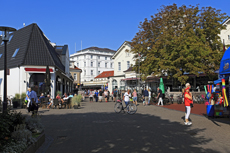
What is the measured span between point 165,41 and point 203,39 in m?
4.57

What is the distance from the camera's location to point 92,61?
359 ft

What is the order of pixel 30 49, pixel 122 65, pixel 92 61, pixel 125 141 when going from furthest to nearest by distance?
1. pixel 92 61
2. pixel 122 65
3. pixel 30 49
4. pixel 125 141

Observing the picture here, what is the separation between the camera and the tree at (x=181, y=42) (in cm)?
2853

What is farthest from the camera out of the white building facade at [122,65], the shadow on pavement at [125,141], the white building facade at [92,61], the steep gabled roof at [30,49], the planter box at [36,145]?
the white building facade at [92,61]

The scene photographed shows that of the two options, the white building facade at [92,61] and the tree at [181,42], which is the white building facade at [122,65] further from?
the white building facade at [92,61]

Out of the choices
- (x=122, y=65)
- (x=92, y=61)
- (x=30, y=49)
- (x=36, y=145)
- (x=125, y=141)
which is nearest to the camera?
(x=36, y=145)

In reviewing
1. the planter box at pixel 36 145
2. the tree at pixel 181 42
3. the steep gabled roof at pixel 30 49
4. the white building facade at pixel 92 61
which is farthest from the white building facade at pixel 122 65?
the white building facade at pixel 92 61

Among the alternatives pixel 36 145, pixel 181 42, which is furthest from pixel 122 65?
pixel 36 145

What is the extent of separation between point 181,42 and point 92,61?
82799 millimetres

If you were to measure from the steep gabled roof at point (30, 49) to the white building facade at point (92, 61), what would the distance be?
7548 centimetres

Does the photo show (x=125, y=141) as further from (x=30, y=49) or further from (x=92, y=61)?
(x=92, y=61)

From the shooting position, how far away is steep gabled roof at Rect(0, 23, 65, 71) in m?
27.3

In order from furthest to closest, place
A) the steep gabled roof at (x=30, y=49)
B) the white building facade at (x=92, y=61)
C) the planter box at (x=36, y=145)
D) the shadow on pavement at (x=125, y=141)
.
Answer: the white building facade at (x=92, y=61), the steep gabled roof at (x=30, y=49), the shadow on pavement at (x=125, y=141), the planter box at (x=36, y=145)

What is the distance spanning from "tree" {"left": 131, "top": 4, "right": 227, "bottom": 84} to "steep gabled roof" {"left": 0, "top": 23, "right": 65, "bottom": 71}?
11.6 m
